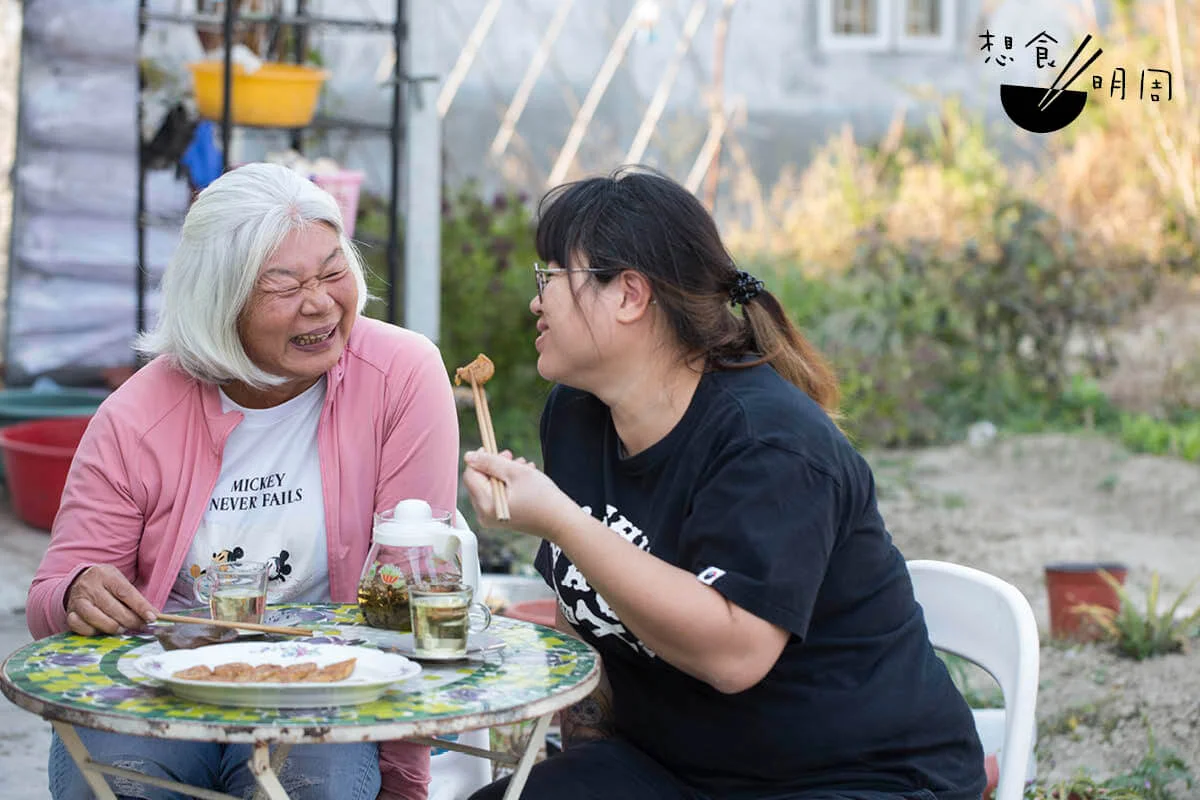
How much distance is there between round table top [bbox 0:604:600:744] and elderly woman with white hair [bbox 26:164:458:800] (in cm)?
29

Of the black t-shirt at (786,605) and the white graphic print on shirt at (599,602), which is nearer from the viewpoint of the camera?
the black t-shirt at (786,605)

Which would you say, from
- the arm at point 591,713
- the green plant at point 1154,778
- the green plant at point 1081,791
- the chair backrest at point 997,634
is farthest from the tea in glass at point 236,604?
the green plant at point 1154,778

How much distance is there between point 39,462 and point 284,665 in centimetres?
373

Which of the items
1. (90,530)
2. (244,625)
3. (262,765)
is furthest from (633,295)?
(90,530)

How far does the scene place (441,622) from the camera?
81.5 inches

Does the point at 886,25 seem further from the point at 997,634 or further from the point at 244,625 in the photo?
the point at 244,625

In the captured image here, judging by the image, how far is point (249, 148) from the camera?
6523 millimetres

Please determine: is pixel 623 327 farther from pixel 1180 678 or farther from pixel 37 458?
pixel 37 458

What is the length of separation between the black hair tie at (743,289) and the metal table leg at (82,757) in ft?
3.53

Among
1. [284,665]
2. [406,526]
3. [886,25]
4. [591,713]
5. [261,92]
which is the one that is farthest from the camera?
[886,25]

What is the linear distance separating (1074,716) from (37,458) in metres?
3.45

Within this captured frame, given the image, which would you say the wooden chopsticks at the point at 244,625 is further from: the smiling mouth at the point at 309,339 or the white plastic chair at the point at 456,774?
the white plastic chair at the point at 456,774

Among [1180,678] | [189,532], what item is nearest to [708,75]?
[1180,678]

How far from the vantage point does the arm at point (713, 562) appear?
6.60ft
